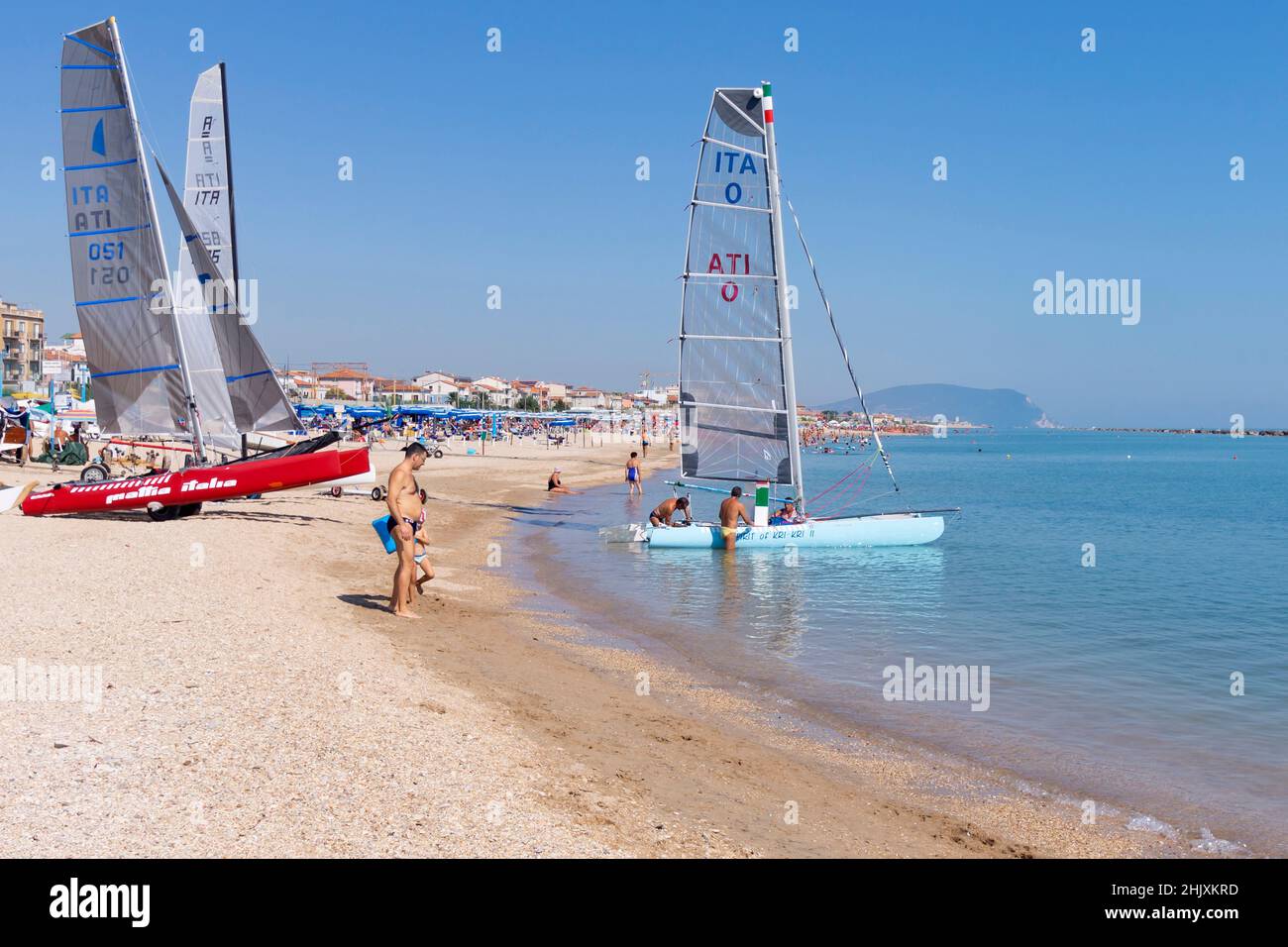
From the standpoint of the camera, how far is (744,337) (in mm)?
22750

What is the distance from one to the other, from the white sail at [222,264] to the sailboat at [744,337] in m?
9.74

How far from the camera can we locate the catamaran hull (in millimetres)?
22484

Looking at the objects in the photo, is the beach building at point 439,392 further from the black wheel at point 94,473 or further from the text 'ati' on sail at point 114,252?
the text 'ati' on sail at point 114,252

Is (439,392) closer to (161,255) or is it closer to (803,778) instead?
(161,255)

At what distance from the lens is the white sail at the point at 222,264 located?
70.9 ft

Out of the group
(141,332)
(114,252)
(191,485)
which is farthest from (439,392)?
(191,485)

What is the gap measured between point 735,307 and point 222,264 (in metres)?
12.6

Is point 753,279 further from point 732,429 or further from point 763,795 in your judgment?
point 763,795

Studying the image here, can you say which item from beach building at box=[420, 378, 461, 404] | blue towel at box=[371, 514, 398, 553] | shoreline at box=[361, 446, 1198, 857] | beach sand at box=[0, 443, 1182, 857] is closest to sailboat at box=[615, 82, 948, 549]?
blue towel at box=[371, 514, 398, 553]

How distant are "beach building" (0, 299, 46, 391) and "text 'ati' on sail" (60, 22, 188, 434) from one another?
8253 cm

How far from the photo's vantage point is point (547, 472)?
53219 millimetres
